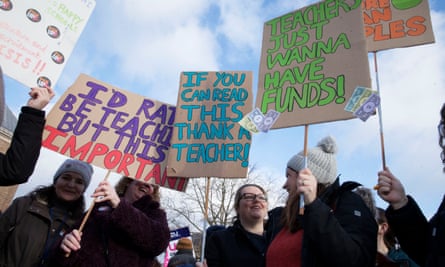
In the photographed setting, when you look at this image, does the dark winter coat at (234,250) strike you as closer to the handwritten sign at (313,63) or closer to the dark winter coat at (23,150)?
the handwritten sign at (313,63)

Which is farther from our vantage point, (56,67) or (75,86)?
(75,86)

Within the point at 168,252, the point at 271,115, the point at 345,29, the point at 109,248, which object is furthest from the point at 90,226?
the point at 168,252

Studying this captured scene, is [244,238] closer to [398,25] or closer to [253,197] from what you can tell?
[253,197]

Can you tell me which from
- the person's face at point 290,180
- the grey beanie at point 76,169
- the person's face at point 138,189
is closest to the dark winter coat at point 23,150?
the grey beanie at point 76,169

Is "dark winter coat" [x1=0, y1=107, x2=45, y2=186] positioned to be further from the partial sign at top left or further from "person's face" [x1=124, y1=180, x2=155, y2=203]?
"person's face" [x1=124, y1=180, x2=155, y2=203]

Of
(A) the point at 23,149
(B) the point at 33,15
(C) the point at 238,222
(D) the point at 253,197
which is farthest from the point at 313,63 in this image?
(B) the point at 33,15

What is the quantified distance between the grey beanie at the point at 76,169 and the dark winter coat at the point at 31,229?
0.90 ft

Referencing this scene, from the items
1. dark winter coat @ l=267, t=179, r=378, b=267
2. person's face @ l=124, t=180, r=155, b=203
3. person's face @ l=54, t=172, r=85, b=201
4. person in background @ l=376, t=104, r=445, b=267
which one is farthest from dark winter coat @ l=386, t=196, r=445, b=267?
person's face @ l=54, t=172, r=85, b=201

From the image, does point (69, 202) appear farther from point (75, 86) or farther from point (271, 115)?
point (271, 115)

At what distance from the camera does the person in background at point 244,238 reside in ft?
10.5

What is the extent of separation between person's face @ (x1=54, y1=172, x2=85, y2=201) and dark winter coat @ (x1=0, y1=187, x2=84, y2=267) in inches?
3.6

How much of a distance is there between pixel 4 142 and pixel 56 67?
74.5 feet

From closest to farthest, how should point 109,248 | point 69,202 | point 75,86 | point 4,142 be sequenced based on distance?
point 109,248 → point 69,202 → point 75,86 → point 4,142

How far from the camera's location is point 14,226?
111 inches
